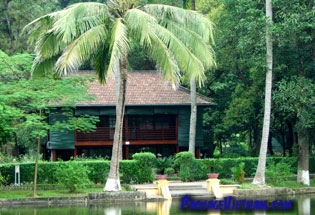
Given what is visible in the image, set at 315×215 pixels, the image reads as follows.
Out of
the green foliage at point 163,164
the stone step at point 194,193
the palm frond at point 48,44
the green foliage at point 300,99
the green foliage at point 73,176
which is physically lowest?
the stone step at point 194,193

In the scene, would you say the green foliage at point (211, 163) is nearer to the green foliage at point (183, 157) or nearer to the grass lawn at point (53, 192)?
the green foliage at point (183, 157)

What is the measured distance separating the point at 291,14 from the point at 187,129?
11.8 metres

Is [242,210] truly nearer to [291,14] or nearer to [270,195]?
[270,195]

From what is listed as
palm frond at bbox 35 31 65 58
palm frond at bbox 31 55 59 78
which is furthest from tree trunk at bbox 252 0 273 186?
palm frond at bbox 35 31 65 58

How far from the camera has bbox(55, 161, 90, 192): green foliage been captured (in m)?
27.1

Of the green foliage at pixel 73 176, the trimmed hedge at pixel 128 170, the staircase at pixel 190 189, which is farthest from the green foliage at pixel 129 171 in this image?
the green foliage at pixel 73 176

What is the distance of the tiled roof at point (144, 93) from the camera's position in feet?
129

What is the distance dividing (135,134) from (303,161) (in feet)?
37.5

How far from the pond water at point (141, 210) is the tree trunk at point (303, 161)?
6443 millimetres

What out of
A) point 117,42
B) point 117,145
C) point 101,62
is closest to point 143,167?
point 117,145

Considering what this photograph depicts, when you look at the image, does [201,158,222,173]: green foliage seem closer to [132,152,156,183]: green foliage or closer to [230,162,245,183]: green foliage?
[230,162,245,183]: green foliage

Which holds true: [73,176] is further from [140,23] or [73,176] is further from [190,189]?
[140,23]

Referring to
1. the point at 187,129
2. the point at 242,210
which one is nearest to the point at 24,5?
the point at 187,129

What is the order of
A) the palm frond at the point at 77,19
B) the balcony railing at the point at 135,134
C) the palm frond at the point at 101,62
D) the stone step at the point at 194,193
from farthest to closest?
the balcony railing at the point at 135,134 → the stone step at the point at 194,193 → the palm frond at the point at 101,62 → the palm frond at the point at 77,19
